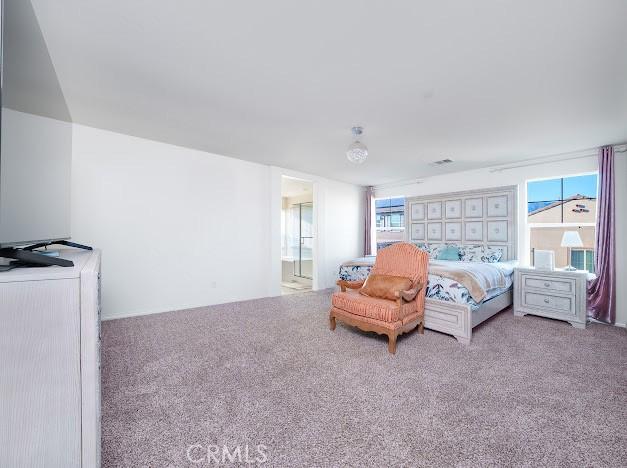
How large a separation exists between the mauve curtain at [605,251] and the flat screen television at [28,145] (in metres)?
5.41

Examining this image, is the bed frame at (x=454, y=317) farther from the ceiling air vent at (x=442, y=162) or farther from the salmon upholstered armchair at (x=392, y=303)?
the ceiling air vent at (x=442, y=162)

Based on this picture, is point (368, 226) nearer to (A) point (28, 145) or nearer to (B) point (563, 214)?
(B) point (563, 214)

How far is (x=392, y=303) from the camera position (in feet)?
9.32

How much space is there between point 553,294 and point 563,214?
1407 mm

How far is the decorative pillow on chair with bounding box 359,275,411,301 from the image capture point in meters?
2.91

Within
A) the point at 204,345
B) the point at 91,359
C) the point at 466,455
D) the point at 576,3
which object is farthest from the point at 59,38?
the point at 466,455

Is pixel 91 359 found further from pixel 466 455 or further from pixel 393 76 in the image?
pixel 393 76

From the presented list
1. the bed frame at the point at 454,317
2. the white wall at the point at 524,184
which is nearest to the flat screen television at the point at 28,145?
the bed frame at the point at 454,317

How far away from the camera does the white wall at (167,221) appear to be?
135 inches

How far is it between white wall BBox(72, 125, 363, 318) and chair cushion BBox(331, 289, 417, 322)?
2.17m

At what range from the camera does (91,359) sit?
3.18 ft

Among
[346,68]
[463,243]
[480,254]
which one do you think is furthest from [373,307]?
[463,243]

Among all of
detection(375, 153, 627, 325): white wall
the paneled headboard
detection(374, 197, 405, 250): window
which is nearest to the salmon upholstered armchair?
the paneled headboard

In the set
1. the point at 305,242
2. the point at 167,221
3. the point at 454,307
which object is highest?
the point at 167,221
